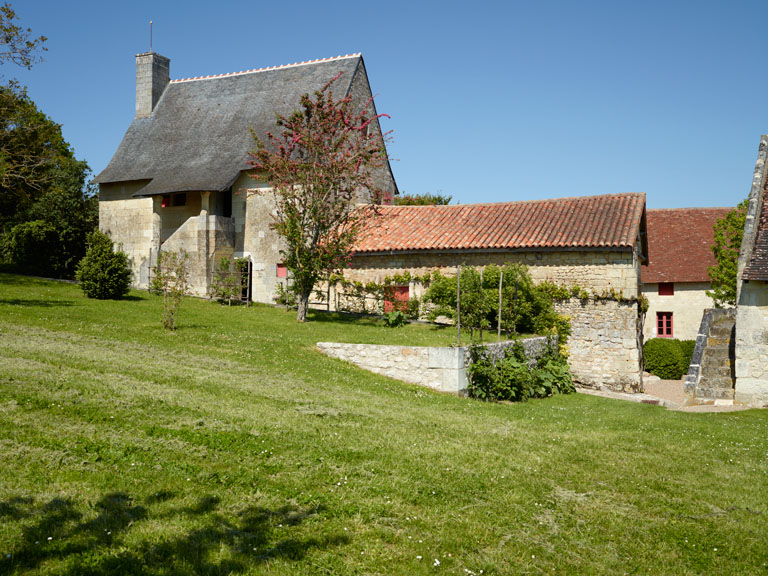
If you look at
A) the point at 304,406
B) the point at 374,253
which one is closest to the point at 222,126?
the point at 374,253

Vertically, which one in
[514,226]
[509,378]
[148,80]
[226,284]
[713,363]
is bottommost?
[713,363]

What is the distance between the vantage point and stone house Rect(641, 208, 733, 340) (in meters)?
30.1

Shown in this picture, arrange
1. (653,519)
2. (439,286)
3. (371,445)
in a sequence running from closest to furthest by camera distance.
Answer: (653,519) → (371,445) → (439,286)

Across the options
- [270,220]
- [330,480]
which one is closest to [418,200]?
[270,220]

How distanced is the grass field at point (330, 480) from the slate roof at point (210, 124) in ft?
53.7

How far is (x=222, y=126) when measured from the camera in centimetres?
2858

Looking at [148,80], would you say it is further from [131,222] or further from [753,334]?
[753,334]

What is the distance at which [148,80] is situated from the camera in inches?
1212

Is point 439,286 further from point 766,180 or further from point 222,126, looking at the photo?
point 222,126

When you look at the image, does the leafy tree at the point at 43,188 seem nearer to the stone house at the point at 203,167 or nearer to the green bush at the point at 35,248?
the green bush at the point at 35,248

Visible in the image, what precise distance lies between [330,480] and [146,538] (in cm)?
197

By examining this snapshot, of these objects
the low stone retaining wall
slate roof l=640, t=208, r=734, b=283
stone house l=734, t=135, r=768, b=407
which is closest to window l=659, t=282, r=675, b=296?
slate roof l=640, t=208, r=734, b=283

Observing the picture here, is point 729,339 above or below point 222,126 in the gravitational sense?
below

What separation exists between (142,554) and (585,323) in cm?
1732
